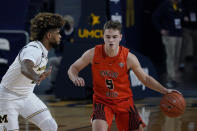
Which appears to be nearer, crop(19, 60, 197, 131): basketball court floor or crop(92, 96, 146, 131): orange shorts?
crop(92, 96, 146, 131): orange shorts

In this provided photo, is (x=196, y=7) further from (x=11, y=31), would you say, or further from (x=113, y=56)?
(x=113, y=56)

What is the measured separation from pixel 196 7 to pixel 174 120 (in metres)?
9.81

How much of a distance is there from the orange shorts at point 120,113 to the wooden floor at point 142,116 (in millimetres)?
2079

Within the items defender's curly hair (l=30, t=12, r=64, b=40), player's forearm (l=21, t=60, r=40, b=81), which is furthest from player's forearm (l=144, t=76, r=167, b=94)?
player's forearm (l=21, t=60, r=40, b=81)

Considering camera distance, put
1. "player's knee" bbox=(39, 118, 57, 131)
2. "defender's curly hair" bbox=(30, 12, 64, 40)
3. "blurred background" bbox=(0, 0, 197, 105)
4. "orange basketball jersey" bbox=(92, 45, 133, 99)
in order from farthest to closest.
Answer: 1. "blurred background" bbox=(0, 0, 197, 105)
2. "orange basketball jersey" bbox=(92, 45, 133, 99)
3. "defender's curly hair" bbox=(30, 12, 64, 40)
4. "player's knee" bbox=(39, 118, 57, 131)

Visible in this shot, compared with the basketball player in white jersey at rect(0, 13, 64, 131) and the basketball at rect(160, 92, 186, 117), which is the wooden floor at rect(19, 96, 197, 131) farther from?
the basketball player in white jersey at rect(0, 13, 64, 131)

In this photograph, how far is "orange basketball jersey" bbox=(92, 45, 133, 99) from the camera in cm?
632

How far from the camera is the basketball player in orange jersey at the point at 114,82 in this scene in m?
6.26

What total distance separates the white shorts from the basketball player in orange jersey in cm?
56

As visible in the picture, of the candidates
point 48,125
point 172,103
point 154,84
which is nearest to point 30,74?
point 48,125

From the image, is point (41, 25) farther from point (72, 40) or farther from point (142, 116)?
point (72, 40)

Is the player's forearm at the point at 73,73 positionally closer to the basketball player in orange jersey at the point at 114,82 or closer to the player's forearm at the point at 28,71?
the basketball player in orange jersey at the point at 114,82

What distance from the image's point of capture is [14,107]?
593 cm

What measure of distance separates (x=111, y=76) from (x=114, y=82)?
83mm
